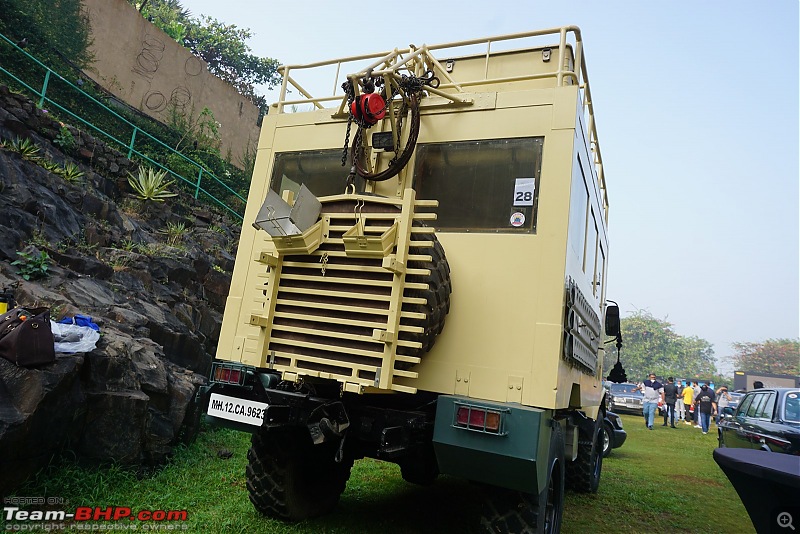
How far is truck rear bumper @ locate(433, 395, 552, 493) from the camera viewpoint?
300cm

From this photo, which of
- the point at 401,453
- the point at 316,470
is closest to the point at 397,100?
the point at 401,453

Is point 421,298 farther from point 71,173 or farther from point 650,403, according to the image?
point 650,403

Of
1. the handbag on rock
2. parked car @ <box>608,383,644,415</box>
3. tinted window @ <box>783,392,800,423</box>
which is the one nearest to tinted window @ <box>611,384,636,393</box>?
parked car @ <box>608,383,644,415</box>

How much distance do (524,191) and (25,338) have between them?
359 centimetres

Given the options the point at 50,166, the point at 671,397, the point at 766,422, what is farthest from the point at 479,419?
the point at 671,397

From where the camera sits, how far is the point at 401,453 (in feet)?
11.3

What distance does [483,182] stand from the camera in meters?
3.78

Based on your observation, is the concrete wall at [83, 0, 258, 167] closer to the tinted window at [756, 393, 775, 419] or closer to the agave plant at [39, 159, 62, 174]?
the agave plant at [39, 159, 62, 174]

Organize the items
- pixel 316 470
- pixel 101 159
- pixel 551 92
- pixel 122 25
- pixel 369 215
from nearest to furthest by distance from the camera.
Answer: pixel 369 215 < pixel 551 92 < pixel 316 470 < pixel 101 159 < pixel 122 25

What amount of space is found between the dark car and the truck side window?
4700 mm

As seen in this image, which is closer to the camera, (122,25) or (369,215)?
(369,215)

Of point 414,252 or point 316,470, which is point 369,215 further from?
point 316,470

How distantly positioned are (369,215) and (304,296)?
68cm

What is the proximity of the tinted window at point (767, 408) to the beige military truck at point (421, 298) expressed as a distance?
439 cm
